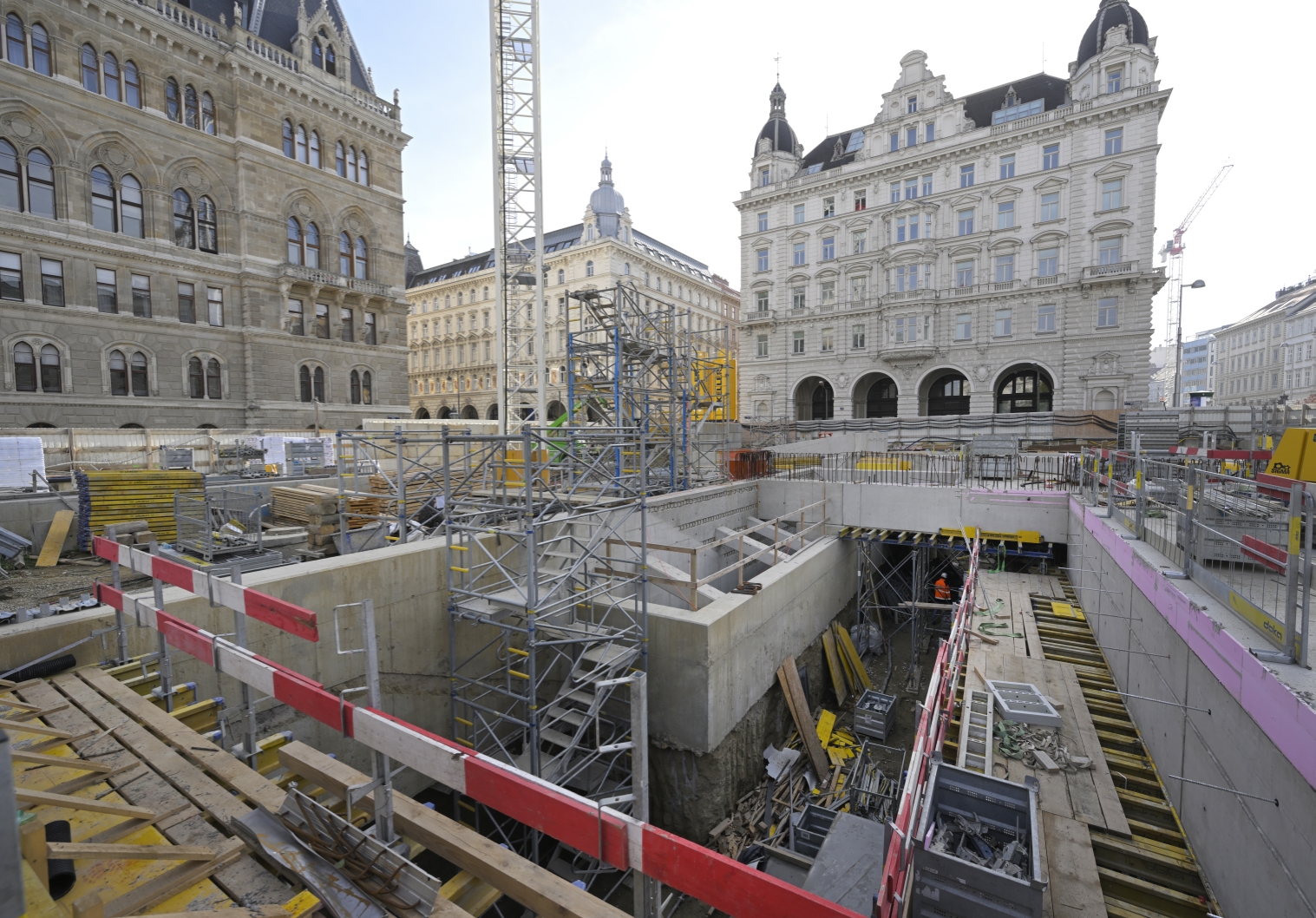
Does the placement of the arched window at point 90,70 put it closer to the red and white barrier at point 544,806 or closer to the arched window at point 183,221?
the arched window at point 183,221

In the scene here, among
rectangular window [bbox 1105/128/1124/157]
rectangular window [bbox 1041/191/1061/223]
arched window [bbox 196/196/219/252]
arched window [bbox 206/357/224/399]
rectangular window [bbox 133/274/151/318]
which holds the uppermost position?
rectangular window [bbox 1105/128/1124/157]

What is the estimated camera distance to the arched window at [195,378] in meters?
28.1

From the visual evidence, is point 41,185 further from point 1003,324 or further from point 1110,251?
point 1110,251

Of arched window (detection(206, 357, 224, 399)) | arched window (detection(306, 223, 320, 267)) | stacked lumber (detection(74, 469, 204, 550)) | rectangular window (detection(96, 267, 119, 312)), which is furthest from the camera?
arched window (detection(306, 223, 320, 267))

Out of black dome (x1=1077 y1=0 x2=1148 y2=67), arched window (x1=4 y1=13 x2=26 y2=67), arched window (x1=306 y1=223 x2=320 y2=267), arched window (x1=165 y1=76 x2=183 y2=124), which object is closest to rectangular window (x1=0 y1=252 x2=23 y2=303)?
arched window (x1=4 y1=13 x2=26 y2=67)

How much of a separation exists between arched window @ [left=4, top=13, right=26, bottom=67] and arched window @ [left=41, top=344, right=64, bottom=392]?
1059cm

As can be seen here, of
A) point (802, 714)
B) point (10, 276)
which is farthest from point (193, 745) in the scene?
point (10, 276)

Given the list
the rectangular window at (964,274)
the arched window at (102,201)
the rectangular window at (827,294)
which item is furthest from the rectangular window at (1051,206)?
the arched window at (102,201)

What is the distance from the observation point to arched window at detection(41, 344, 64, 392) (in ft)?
79.4

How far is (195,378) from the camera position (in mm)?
28438

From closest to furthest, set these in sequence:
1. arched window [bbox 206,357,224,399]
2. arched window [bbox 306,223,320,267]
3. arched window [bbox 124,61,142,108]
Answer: arched window [bbox 124,61,142,108], arched window [bbox 206,357,224,399], arched window [bbox 306,223,320,267]

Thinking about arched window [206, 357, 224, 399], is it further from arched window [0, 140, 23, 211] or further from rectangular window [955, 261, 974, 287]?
rectangular window [955, 261, 974, 287]

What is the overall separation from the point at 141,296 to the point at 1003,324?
46959 mm

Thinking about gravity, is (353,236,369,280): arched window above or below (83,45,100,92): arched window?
below
